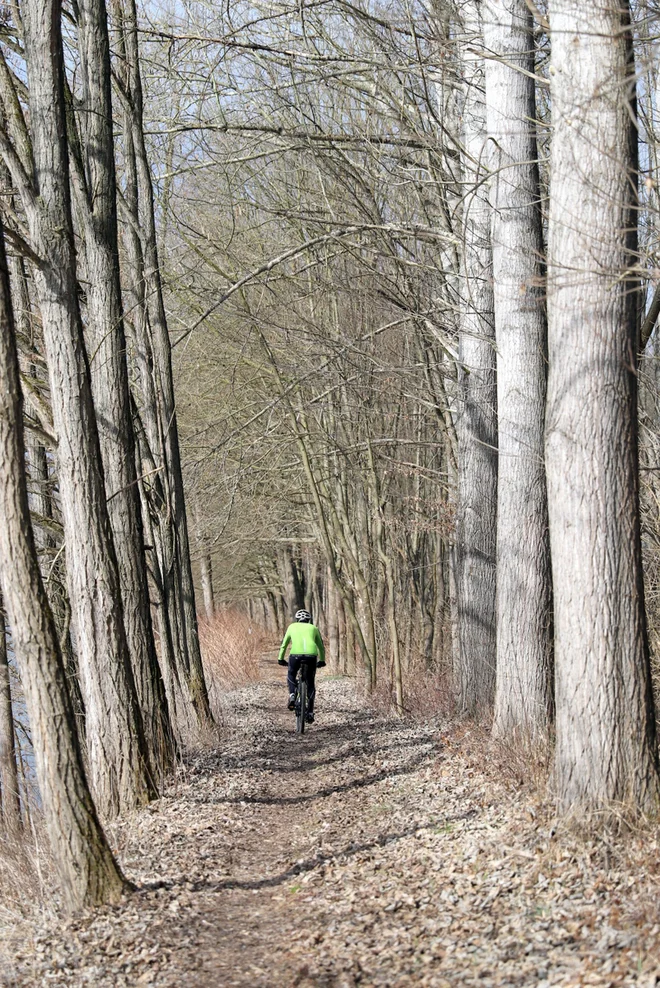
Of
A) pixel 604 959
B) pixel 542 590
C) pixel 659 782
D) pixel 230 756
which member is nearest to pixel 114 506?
pixel 230 756

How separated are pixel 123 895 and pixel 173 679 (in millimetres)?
6570

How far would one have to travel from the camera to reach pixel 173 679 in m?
12.9

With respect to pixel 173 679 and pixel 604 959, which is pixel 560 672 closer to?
pixel 604 959

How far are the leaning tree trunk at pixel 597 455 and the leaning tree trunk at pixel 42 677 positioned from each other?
2.97 m

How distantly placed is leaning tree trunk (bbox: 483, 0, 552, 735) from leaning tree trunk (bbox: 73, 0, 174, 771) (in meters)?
3.57

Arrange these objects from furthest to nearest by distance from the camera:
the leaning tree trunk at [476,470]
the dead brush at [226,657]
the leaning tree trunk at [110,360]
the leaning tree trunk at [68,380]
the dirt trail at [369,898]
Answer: the dead brush at [226,657]
the leaning tree trunk at [476,470]
the leaning tree trunk at [110,360]
the leaning tree trunk at [68,380]
the dirt trail at [369,898]

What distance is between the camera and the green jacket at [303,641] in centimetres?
1402

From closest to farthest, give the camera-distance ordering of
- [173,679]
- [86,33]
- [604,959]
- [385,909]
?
1. [604,959]
2. [385,909]
3. [86,33]
4. [173,679]

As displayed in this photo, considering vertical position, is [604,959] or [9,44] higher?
[9,44]

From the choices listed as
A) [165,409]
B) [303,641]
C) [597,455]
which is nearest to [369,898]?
[597,455]

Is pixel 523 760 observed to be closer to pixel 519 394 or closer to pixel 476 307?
pixel 519 394

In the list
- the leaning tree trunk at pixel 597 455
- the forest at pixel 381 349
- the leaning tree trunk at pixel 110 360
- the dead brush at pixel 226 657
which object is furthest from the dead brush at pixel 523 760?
the dead brush at pixel 226 657

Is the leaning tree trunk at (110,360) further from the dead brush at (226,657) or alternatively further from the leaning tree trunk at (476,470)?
the dead brush at (226,657)

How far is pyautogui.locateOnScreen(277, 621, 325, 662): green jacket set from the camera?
14023 millimetres
